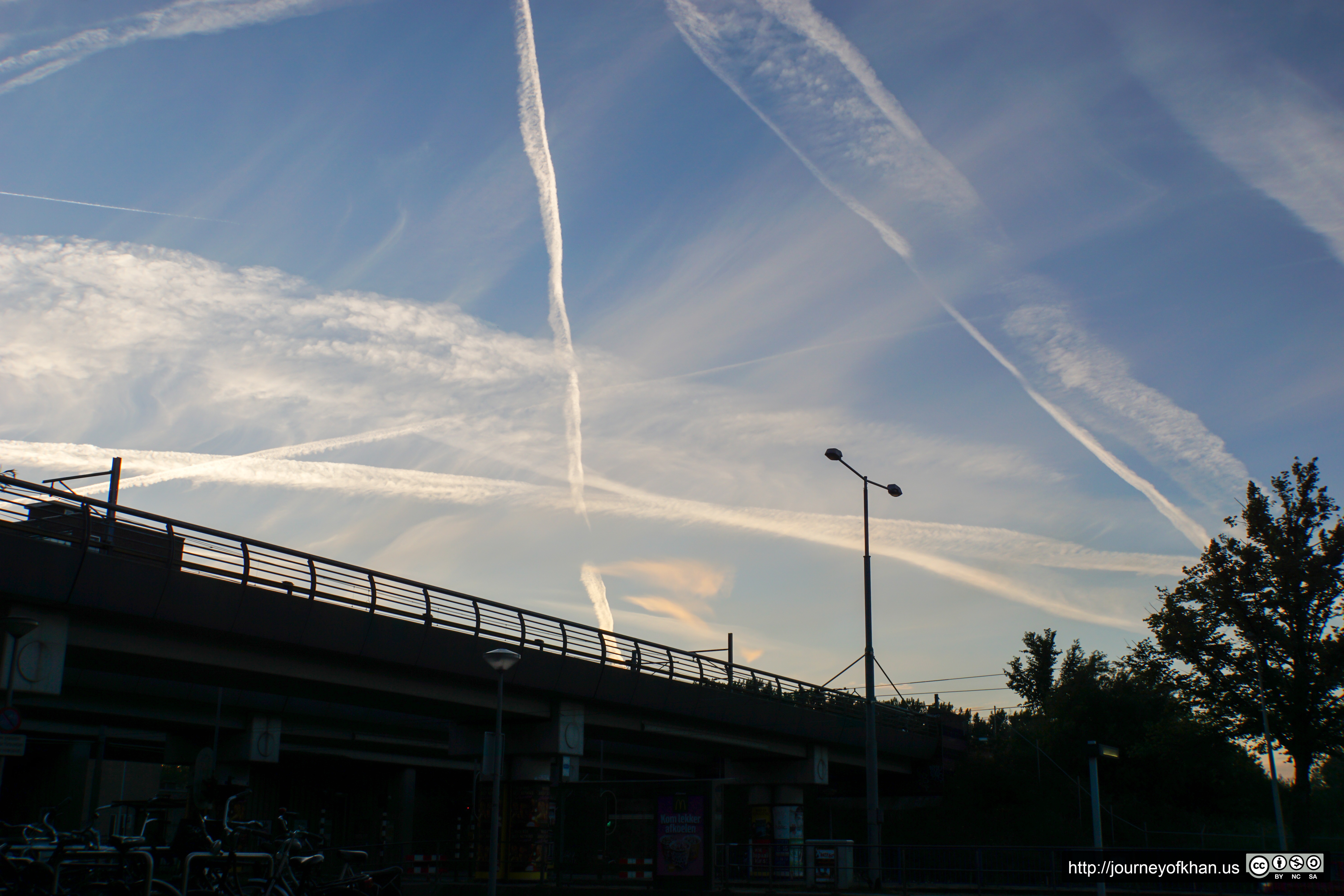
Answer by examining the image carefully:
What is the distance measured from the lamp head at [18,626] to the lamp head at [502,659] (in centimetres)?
831

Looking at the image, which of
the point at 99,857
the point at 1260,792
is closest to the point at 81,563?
the point at 99,857

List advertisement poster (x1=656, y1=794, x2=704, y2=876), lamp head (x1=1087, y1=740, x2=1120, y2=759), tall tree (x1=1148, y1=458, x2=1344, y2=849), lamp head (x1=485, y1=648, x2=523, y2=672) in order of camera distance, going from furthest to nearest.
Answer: tall tree (x1=1148, y1=458, x2=1344, y2=849) → advertisement poster (x1=656, y1=794, x2=704, y2=876) → lamp head (x1=485, y1=648, x2=523, y2=672) → lamp head (x1=1087, y1=740, x2=1120, y2=759)

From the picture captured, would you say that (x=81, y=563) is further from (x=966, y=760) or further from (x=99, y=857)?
(x=966, y=760)

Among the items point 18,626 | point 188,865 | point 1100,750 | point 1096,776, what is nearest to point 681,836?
point 1096,776

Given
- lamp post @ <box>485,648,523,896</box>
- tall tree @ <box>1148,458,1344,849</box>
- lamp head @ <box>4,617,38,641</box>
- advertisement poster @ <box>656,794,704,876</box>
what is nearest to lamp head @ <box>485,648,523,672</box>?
lamp post @ <box>485,648,523,896</box>

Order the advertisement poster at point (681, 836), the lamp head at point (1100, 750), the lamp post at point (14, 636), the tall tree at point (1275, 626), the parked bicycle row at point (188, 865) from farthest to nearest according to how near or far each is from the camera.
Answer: the tall tree at point (1275, 626) < the advertisement poster at point (681, 836) < the lamp head at point (1100, 750) < the lamp post at point (14, 636) < the parked bicycle row at point (188, 865)

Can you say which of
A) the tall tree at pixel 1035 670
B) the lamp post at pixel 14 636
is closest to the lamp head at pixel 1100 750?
the lamp post at pixel 14 636

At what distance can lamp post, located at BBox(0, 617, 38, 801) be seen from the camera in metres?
17.8

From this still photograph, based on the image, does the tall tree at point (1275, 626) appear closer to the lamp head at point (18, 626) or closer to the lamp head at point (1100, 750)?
the lamp head at point (1100, 750)

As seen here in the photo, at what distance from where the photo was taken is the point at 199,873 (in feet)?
42.9

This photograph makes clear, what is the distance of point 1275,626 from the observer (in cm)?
4478

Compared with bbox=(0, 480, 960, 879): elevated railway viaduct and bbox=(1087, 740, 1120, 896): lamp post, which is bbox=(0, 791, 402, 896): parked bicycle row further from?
bbox=(1087, 740, 1120, 896): lamp post

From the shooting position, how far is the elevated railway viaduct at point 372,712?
19953 millimetres

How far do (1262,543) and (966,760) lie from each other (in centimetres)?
1912
